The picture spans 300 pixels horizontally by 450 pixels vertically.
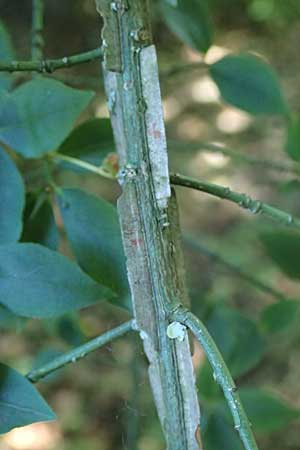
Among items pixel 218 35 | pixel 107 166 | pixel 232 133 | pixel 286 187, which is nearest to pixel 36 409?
pixel 107 166

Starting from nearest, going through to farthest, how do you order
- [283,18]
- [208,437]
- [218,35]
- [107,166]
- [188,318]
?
[188,318]
[107,166]
[208,437]
[283,18]
[218,35]

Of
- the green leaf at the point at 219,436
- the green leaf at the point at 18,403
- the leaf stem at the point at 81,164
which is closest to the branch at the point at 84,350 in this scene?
the green leaf at the point at 18,403

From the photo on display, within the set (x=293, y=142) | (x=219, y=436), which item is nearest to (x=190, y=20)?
(x=293, y=142)

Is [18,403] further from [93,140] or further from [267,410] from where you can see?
[267,410]

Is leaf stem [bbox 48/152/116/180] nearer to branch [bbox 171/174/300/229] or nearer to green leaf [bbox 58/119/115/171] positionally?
green leaf [bbox 58/119/115/171]

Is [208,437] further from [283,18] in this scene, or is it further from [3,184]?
[283,18]
